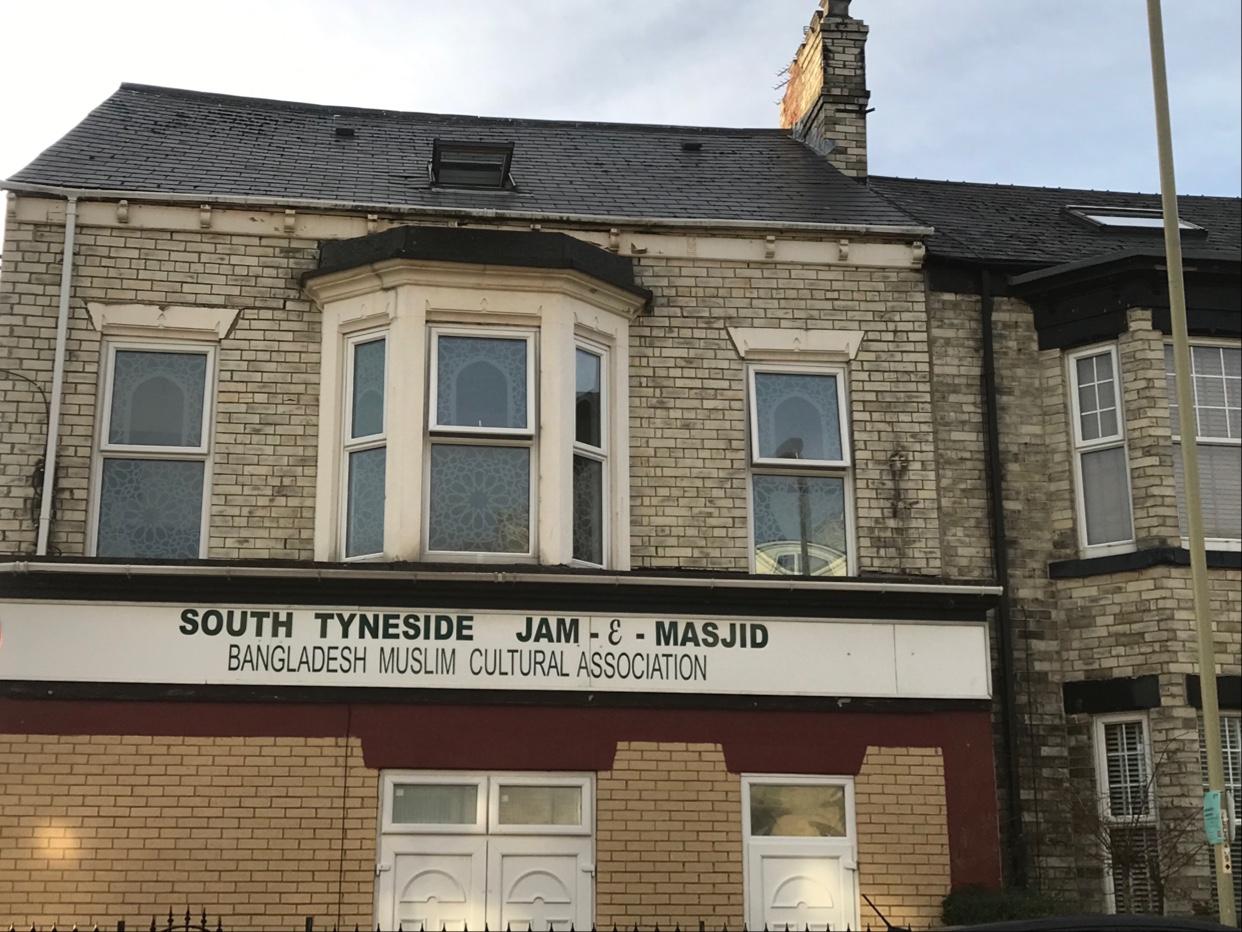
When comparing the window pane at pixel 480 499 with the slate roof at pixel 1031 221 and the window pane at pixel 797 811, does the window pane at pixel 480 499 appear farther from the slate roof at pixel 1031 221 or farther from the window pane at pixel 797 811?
the slate roof at pixel 1031 221

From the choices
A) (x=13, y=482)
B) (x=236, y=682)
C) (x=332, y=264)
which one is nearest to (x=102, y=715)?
(x=236, y=682)

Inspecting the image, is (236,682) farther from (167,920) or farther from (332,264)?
(332,264)

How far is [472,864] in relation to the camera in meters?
11.7

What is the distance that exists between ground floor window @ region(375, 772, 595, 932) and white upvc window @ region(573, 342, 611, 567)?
191cm

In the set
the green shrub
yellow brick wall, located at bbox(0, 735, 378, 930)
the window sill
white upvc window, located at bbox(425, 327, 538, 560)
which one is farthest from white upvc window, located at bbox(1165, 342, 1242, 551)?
yellow brick wall, located at bbox(0, 735, 378, 930)

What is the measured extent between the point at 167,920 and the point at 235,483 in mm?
3402

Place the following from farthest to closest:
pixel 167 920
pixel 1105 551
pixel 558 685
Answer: pixel 1105 551 → pixel 558 685 → pixel 167 920

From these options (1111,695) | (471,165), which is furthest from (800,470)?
(471,165)

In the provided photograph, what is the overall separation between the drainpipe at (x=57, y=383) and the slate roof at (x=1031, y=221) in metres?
7.58

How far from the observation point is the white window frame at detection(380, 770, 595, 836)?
1176 centimetres

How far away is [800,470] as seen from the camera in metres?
13.3

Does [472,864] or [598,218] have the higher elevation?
[598,218]

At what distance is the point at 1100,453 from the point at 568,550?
509cm

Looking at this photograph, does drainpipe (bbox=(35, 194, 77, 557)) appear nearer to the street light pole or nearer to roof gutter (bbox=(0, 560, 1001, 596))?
roof gutter (bbox=(0, 560, 1001, 596))
